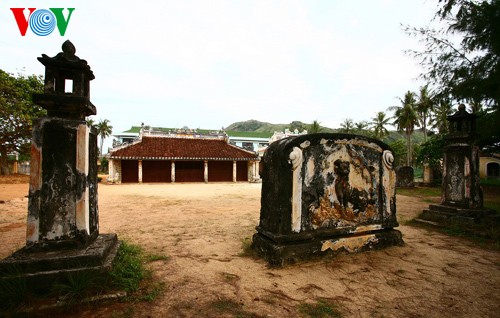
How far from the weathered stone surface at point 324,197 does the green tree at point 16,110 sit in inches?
758

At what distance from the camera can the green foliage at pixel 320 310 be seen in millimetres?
2299

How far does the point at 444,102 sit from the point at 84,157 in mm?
9957

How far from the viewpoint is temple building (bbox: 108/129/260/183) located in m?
20.0

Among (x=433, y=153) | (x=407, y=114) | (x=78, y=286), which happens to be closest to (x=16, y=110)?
(x=78, y=286)

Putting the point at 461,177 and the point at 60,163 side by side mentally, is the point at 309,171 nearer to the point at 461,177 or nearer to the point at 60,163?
the point at 60,163

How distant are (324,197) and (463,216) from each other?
4.15 m

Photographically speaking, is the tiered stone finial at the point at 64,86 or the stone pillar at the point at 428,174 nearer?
the tiered stone finial at the point at 64,86

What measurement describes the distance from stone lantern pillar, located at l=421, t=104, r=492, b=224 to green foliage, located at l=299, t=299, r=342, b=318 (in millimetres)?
5034

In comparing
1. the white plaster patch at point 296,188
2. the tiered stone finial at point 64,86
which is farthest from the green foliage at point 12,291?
the white plaster patch at point 296,188

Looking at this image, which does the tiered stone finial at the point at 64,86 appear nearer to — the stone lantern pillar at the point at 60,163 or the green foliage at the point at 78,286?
the stone lantern pillar at the point at 60,163

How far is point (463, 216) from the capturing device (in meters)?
5.53

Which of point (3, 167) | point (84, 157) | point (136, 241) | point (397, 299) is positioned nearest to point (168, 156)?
point (3, 167)

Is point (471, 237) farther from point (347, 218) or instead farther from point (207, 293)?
point (207, 293)

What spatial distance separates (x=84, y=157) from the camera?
2.85 metres
